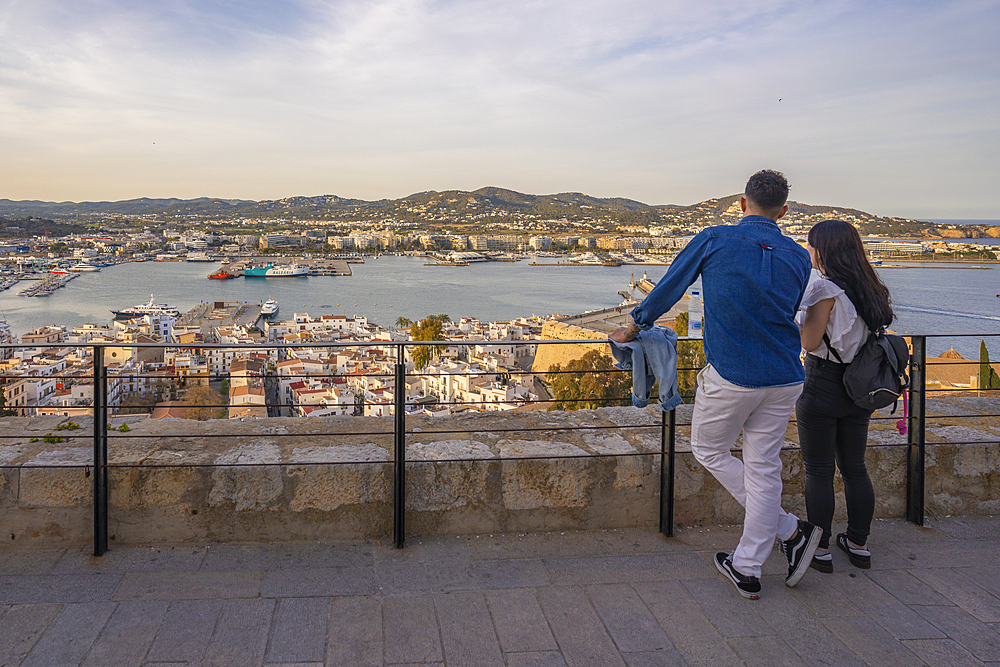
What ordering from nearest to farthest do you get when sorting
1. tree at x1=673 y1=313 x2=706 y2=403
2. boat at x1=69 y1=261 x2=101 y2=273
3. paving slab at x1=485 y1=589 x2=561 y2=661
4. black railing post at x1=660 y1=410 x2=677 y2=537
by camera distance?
paving slab at x1=485 y1=589 x2=561 y2=661 → black railing post at x1=660 y1=410 x2=677 y2=537 → tree at x1=673 y1=313 x2=706 y2=403 → boat at x1=69 y1=261 x2=101 y2=273

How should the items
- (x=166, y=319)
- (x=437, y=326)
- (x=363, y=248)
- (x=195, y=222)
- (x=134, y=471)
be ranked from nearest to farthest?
(x=134, y=471), (x=437, y=326), (x=166, y=319), (x=363, y=248), (x=195, y=222)

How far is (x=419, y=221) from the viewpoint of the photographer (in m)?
102

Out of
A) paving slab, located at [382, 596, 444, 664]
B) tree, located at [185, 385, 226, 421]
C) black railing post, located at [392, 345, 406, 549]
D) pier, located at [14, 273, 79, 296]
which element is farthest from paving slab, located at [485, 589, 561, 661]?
pier, located at [14, 273, 79, 296]

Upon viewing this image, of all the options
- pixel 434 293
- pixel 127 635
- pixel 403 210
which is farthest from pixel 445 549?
pixel 403 210

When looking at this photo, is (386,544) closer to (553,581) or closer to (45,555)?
(553,581)

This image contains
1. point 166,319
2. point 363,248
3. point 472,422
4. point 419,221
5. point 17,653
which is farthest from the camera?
point 419,221

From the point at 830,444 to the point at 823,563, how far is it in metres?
0.39

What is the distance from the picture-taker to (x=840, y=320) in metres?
1.91

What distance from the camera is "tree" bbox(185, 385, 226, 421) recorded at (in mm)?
2092

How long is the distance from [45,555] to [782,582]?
2405mm

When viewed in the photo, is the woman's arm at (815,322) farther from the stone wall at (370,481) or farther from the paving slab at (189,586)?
the paving slab at (189,586)

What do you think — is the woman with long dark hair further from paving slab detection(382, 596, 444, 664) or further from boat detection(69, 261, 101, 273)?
boat detection(69, 261, 101, 273)

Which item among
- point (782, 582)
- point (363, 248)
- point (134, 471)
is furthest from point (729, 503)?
point (363, 248)

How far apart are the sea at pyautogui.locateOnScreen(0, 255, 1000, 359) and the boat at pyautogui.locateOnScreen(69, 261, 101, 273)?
84cm
